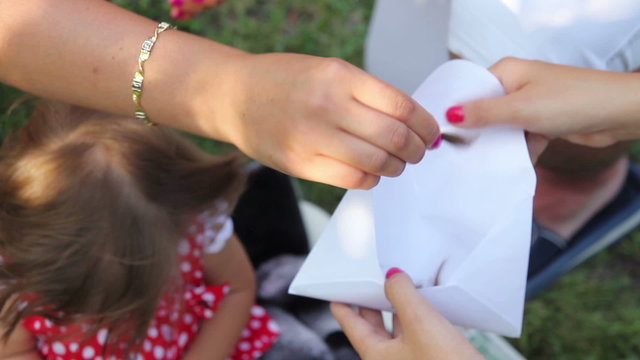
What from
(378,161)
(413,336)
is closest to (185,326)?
(413,336)

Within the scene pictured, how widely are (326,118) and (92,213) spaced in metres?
0.43

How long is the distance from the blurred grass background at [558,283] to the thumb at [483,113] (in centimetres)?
89

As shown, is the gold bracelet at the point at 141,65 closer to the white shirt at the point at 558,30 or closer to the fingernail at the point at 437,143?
the fingernail at the point at 437,143

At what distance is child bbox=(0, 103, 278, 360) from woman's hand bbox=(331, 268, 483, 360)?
0.35 meters

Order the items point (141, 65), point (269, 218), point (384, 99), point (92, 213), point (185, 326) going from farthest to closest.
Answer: point (269, 218) → point (185, 326) → point (92, 213) → point (141, 65) → point (384, 99)

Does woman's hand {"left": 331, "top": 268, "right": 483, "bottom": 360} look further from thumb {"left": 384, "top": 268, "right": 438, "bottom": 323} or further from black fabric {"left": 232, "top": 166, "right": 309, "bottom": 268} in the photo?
black fabric {"left": 232, "top": 166, "right": 309, "bottom": 268}

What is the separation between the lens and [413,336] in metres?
0.74

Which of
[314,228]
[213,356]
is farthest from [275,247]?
[213,356]

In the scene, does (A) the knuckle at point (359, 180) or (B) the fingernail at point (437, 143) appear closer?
(A) the knuckle at point (359, 180)

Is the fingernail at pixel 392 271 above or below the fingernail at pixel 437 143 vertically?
below

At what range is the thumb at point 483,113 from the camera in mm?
749

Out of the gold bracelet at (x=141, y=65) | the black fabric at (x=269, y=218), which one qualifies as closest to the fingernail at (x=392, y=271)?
the gold bracelet at (x=141, y=65)

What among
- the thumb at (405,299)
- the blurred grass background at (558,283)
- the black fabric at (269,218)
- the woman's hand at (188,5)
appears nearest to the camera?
the thumb at (405,299)

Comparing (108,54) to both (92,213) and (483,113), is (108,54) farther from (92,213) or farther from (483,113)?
(483,113)
